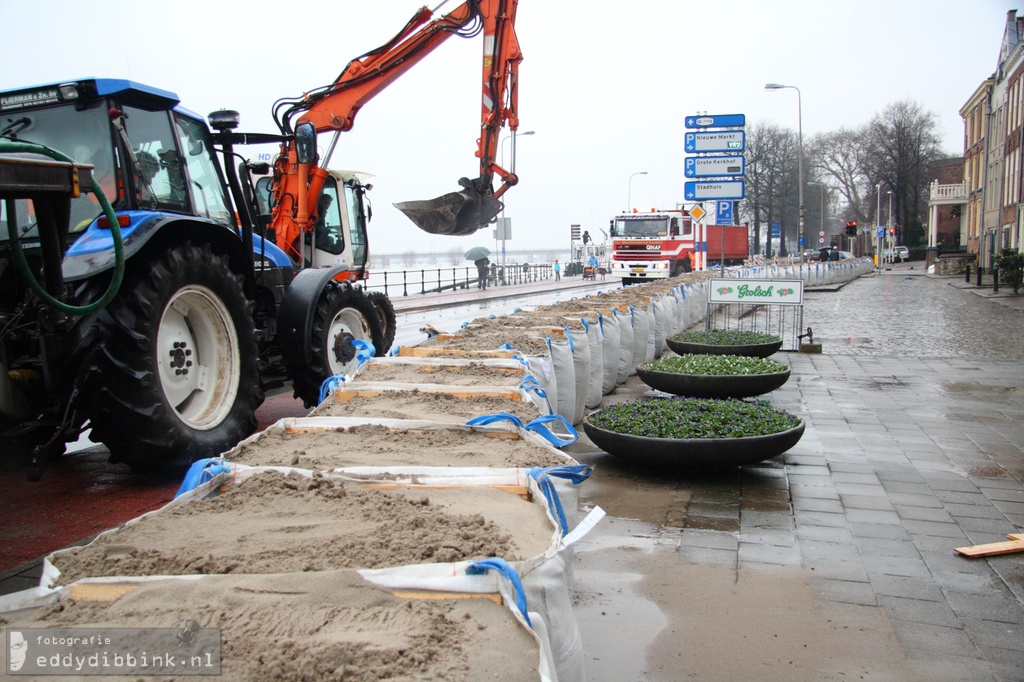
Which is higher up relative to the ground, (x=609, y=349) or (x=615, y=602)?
(x=609, y=349)

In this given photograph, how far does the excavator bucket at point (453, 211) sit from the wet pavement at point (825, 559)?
20.1 ft

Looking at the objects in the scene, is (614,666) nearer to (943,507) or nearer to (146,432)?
(943,507)

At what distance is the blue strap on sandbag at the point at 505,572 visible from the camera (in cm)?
197

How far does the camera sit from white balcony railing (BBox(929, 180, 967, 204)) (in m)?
62.5

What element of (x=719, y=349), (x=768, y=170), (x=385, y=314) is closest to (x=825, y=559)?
(x=719, y=349)

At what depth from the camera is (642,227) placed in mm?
36219

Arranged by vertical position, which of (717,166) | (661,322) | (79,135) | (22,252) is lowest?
(661,322)

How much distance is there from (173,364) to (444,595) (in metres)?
4.59

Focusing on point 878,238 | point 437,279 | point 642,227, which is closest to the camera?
point 642,227

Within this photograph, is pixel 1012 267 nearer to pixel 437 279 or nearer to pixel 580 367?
pixel 437 279

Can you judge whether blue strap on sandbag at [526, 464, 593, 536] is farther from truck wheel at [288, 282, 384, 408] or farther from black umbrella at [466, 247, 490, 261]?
black umbrella at [466, 247, 490, 261]

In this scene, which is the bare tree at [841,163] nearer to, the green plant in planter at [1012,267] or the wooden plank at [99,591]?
the green plant in planter at [1012,267]

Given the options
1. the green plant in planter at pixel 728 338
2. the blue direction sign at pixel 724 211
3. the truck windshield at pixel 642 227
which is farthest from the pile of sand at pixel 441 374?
the truck windshield at pixel 642 227

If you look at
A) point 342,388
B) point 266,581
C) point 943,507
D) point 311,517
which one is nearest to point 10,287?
point 342,388
